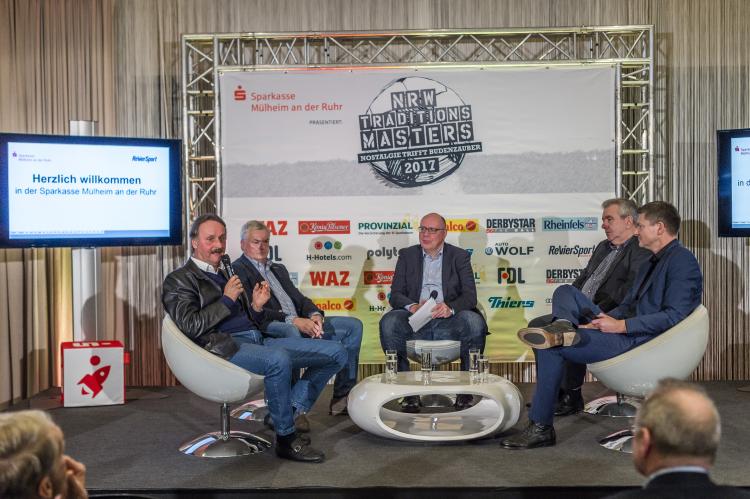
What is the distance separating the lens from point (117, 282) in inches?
254

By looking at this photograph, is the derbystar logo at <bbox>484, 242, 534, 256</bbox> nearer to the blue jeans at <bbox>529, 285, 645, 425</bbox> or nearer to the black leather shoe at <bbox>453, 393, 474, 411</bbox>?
the black leather shoe at <bbox>453, 393, 474, 411</bbox>

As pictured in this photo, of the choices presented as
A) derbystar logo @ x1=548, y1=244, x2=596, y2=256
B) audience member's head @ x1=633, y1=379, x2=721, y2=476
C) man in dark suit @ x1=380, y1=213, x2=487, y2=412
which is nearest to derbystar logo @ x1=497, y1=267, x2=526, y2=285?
derbystar logo @ x1=548, y1=244, x2=596, y2=256

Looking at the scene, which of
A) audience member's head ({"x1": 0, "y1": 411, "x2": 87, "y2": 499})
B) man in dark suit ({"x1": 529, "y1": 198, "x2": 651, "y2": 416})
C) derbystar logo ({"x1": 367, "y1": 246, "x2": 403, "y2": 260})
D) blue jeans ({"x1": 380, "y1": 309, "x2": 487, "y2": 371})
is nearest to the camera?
audience member's head ({"x1": 0, "y1": 411, "x2": 87, "y2": 499})

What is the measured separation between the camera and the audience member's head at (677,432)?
5.50ft

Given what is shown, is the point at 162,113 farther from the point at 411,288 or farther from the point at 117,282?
the point at 411,288

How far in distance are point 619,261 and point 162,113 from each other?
3.57 meters

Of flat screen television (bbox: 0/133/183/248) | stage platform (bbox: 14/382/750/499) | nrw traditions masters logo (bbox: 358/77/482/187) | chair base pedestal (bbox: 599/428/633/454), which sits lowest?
stage platform (bbox: 14/382/750/499)

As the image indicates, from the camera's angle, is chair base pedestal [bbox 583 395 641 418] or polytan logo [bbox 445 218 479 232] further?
polytan logo [bbox 445 218 479 232]

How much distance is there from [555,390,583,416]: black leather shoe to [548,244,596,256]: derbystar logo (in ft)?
3.98

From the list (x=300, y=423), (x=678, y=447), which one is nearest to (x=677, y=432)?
(x=678, y=447)

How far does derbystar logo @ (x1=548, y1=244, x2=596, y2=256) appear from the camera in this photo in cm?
618

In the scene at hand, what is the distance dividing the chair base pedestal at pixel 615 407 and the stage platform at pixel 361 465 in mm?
95

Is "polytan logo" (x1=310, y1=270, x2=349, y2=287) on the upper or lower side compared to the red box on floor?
upper

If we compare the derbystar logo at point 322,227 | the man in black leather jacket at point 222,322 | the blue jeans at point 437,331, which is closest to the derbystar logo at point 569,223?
the blue jeans at point 437,331
